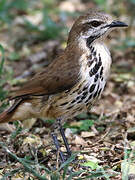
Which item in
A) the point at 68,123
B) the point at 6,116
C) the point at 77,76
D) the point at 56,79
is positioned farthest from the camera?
the point at 68,123

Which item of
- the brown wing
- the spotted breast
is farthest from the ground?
the brown wing

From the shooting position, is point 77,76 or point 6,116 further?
point 6,116

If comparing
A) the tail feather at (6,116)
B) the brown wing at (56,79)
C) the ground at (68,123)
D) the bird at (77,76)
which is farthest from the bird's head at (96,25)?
the tail feather at (6,116)

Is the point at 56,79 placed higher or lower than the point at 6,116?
higher

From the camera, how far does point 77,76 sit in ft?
19.0

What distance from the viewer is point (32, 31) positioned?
33.6ft

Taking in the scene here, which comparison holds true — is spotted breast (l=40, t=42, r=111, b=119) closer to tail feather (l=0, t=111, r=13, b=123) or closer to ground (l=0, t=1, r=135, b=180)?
ground (l=0, t=1, r=135, b=180)

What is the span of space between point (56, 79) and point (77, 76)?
31 centimetres

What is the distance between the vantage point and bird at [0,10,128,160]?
19.2 feet

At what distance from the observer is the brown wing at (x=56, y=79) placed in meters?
5.85

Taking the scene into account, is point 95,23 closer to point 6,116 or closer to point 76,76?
point 76,76

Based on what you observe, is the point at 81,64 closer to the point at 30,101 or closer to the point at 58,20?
the point at 30,101

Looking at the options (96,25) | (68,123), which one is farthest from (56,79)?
(68,123)

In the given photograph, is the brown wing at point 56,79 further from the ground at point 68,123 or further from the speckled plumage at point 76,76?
the ground at point 68,123
